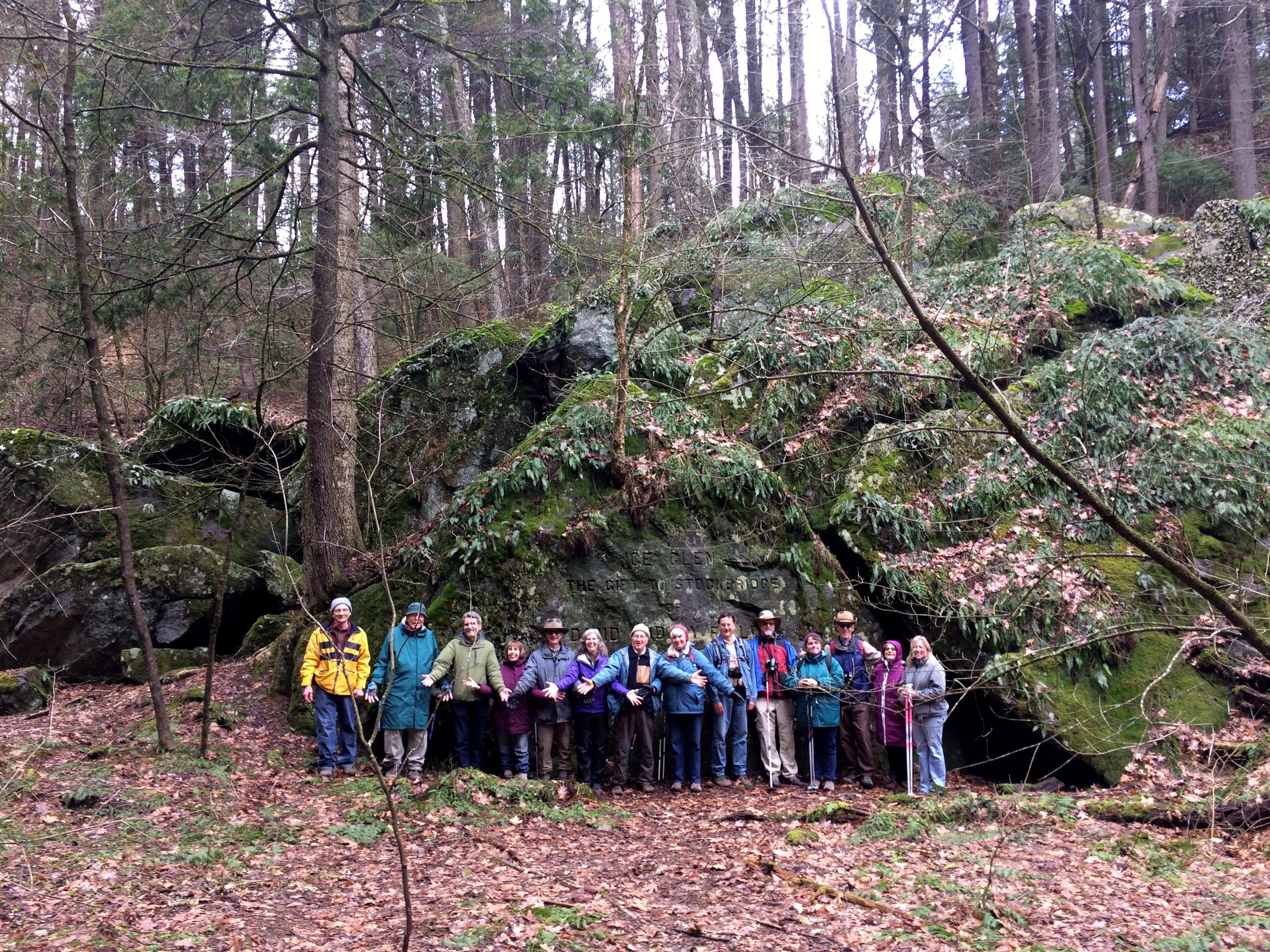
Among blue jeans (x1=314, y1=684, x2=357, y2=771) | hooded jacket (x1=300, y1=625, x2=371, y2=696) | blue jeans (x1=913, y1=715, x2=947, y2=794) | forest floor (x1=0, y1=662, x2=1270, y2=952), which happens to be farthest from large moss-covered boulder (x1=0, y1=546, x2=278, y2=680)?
blue jeans (x1=913, y1=715, x2=947, y2=794)

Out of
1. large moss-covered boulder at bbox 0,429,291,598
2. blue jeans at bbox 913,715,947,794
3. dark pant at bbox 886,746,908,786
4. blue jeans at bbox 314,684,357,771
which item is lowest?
dark pant at bbox 886,746,908,786

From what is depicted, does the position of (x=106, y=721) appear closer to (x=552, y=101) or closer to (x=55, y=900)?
(x=55, y=900)

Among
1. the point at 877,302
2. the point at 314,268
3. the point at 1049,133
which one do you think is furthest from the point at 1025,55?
the point at 314,268

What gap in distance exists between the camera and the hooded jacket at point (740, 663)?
321 inches

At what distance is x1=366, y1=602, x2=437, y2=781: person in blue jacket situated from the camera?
7.55 metres

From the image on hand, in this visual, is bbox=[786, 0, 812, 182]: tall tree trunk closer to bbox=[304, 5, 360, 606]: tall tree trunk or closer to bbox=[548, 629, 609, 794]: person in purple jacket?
bbox=[304, 5, 360, 606]: tall tree trunk

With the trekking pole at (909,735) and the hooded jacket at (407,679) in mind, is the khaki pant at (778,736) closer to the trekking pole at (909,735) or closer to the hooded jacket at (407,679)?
the trekking pole at (909,735)

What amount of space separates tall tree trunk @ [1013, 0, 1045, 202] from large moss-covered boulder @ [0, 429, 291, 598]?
615 inches

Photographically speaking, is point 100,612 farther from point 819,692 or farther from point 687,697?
point 819,692

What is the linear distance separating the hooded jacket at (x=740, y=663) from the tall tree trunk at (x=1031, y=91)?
13.0 meters

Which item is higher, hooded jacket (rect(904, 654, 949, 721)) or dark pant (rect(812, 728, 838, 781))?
hooded jacket (rect(904, 654, 949, 721))

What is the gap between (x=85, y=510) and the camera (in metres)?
10.2

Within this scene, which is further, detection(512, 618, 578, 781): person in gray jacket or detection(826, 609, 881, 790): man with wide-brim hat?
detection(826, 609, 881, 790): man with wide-brim hat

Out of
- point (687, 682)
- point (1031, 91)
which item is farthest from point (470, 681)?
point (1031, 91)
